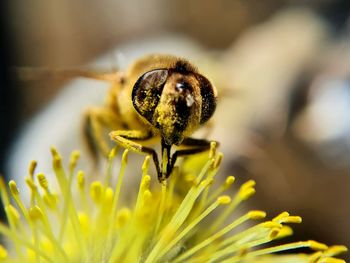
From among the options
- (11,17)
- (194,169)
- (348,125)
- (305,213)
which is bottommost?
(194,169)

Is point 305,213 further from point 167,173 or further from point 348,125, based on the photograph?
point 167,173

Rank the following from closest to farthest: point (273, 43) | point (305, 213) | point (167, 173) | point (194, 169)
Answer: point (167, 173), point (194, 169), point (305, 213), point (273, 43)

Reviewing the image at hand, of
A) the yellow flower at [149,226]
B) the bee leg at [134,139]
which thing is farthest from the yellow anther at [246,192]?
the bee leg at [134,139]

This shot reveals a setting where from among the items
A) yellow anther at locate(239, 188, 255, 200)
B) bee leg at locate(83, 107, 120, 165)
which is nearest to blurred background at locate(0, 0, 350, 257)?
bee leg at locate(83, 107, 120, 165)

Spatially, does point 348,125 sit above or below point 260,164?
above

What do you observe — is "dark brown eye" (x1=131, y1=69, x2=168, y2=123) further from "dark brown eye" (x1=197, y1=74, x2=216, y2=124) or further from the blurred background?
the blurred background

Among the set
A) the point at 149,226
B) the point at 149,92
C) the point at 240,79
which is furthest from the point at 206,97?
the point at 240,79

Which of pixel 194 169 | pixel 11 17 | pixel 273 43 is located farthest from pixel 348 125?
pixel 11 17
